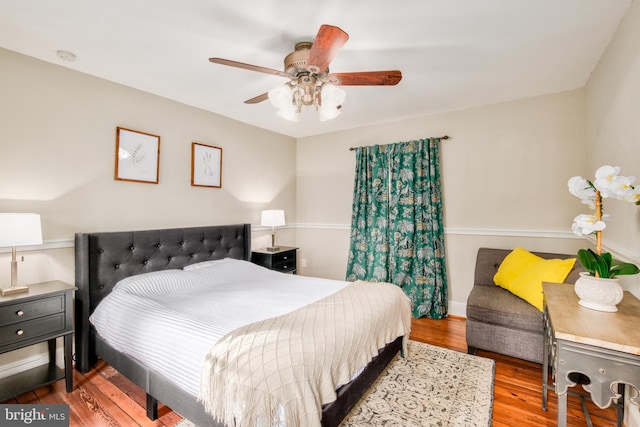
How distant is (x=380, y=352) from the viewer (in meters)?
2.09

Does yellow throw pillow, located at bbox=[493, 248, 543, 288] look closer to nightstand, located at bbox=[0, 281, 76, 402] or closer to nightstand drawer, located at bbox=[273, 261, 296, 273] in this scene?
nightstand drawer, located at bbox=[273, 261, 296, 273]

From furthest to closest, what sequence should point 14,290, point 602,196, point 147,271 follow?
point 147,271 < point 14,290 < point 602,196

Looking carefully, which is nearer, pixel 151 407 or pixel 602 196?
pixel 602 196

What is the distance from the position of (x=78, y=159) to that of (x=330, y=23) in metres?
2.33

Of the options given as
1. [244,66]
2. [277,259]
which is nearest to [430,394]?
[277,259]

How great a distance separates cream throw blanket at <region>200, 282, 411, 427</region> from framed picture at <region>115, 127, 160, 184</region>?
2.10 m

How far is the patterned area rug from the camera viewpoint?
1.81m

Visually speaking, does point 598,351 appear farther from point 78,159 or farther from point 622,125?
point 78,159

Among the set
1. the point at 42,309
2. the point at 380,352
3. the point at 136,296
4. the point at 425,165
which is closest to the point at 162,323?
the point at 136,296

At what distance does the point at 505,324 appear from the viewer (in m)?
2.40

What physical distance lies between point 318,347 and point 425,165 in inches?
114

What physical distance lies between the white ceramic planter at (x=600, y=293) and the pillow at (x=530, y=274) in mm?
1029

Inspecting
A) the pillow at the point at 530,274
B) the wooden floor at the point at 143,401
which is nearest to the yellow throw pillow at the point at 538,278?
the pillow at the point at 530,274

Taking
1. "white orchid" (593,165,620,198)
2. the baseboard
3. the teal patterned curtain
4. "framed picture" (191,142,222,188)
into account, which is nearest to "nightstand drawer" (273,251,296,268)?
the teal patterned curtain
